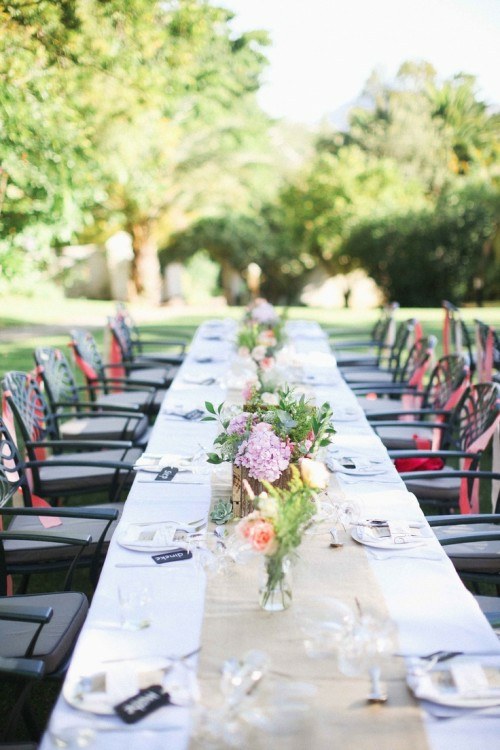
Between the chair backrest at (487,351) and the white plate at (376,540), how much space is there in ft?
15.3

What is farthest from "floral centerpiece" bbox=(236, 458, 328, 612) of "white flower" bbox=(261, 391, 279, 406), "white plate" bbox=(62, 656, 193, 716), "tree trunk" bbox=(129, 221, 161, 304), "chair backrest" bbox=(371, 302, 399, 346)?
"tree trunk" bbox=(129, 221, 161, 304)

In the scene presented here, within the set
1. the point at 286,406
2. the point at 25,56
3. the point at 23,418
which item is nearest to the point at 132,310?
the point at 25,56

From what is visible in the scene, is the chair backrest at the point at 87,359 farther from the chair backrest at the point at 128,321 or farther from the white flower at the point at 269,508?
the white flower at the point at 269,508

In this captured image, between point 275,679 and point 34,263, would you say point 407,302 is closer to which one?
point 34,263

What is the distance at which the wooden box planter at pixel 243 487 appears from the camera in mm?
2721

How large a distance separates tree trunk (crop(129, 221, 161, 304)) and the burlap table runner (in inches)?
713

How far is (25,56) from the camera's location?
600cm

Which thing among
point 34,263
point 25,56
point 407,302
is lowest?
point 407,302

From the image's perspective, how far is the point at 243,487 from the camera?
8.98ft

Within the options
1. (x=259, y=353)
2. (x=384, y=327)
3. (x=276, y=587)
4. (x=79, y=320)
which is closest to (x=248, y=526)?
(x=276, y=587)

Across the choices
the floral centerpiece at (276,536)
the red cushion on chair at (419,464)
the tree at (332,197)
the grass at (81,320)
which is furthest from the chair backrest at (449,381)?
the tree at (332,197)

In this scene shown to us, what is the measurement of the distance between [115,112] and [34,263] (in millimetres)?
2676

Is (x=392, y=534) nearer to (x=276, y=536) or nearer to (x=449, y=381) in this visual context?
(x=276, y=536)

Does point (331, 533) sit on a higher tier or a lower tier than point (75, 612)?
higher
